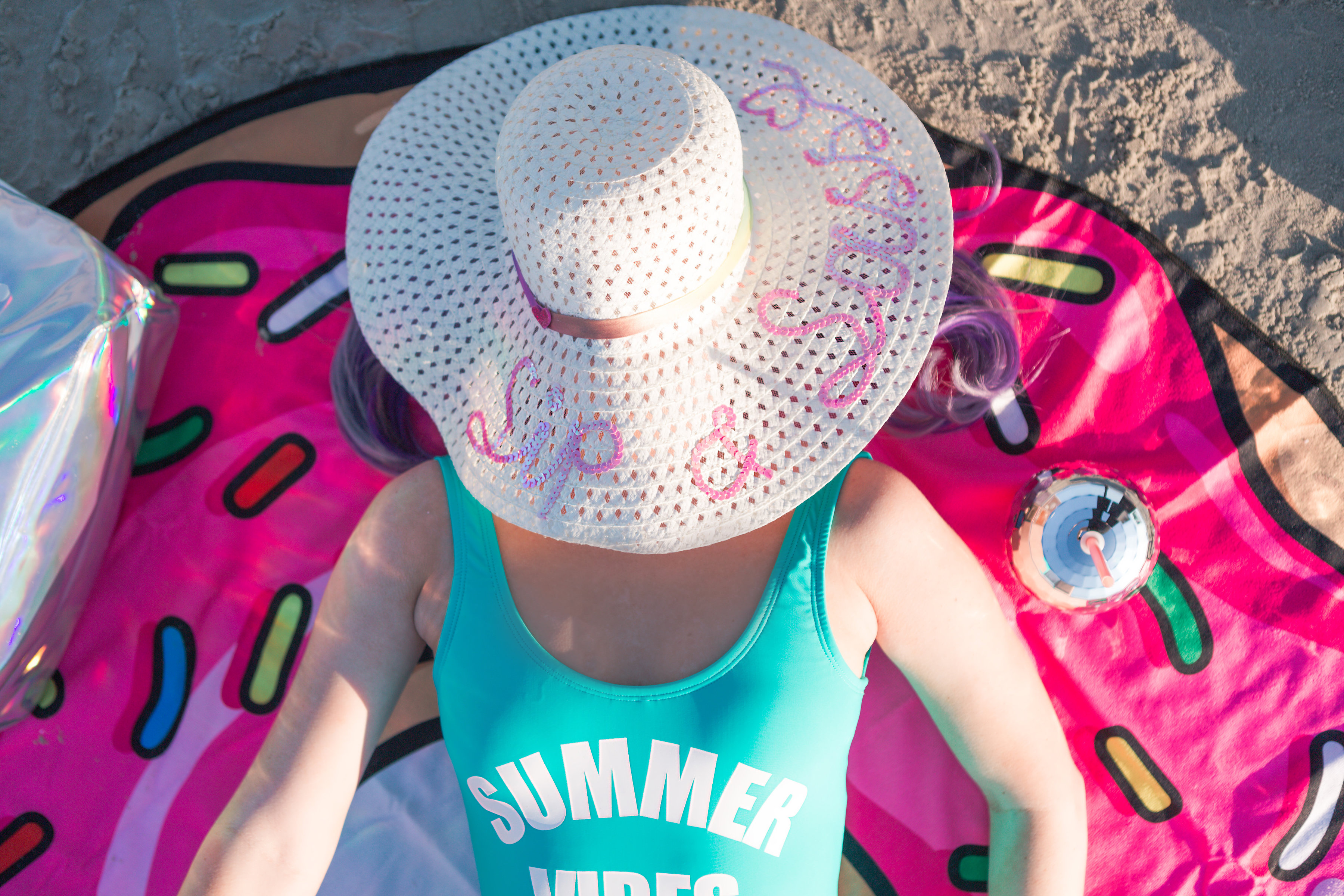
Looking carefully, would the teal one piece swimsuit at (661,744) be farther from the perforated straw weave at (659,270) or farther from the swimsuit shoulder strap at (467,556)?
the perforated straw weave at (659,270)

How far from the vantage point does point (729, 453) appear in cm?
83

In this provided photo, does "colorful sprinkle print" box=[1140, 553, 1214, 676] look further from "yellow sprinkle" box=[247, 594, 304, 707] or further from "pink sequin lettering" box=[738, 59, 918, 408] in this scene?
"yellow sprinkle" box=[247, 594, 304, 707]

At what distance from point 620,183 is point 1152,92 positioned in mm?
1054

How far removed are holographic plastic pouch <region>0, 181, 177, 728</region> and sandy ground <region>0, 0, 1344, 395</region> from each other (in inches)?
19.7

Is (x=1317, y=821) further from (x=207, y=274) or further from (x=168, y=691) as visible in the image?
(x=207, y=274)

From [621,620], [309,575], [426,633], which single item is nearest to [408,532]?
[426,633]

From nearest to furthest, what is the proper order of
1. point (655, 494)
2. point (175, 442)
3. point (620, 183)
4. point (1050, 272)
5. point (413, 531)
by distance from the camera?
point (620, 183)
point (655, 494)
point (413, 531)
point (1050, 272)
point (175, 442)

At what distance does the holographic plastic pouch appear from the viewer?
1.15 meters

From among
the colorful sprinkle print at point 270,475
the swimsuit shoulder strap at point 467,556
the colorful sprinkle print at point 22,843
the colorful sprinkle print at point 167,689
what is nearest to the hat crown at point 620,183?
the swimsuit shoulder strap at point 467,556

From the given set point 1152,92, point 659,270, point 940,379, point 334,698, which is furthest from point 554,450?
point 1152,92

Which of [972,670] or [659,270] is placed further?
[972,670]

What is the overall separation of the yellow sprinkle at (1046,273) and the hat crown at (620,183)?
2.18 feet

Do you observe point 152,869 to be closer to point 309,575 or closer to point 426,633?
point 309,575

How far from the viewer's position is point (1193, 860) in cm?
121
